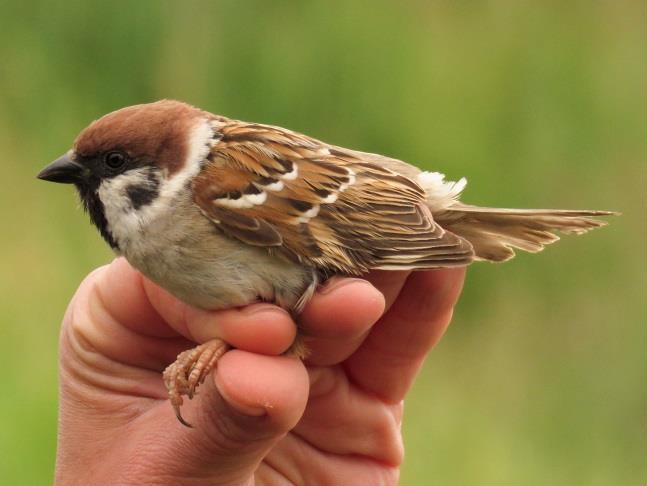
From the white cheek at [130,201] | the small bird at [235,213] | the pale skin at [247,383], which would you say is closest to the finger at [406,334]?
the pale skin at [247,383]

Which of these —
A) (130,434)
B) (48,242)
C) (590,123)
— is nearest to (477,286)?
(590,123)

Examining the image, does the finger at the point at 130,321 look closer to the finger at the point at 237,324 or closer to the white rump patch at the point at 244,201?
the finger at the point at 237,324

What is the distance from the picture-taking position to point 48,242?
3404 mm

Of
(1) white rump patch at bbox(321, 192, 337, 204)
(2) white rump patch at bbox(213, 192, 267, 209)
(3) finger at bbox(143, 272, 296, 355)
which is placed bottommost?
(3) finger at bbox(143, 272, 296, 355)

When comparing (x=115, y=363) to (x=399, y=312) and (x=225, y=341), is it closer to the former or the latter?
(x=225, y=341)

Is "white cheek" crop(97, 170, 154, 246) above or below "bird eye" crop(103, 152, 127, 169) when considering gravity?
below

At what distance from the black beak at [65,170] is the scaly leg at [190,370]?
351 millimetres

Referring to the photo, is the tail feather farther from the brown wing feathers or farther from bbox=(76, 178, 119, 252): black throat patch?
bbox=(76, 178, 119, 252): black throat patch

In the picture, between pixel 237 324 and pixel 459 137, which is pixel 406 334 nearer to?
pixel 237 324

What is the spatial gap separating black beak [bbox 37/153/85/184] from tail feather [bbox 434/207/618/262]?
63 centimetres

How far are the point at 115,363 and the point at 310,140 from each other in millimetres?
501

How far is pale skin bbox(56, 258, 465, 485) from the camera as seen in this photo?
1775 mm

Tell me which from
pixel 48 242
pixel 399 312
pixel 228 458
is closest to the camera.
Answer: pixel 228 458

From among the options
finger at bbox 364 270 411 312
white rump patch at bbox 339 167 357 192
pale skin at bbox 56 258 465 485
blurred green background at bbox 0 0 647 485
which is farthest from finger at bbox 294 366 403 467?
blurred green background at bbox 0 0 647 485
